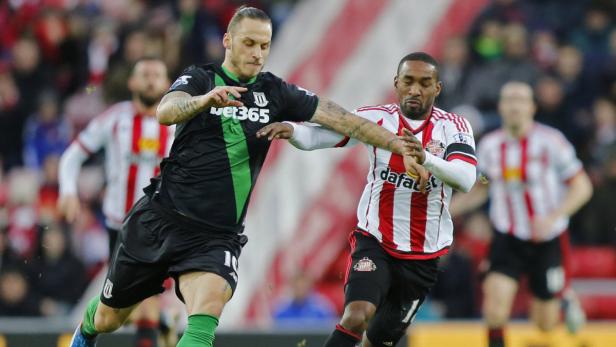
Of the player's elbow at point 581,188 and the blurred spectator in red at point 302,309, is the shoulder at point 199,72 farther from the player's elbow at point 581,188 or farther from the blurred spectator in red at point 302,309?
the blurred spectator in red at point 302,309

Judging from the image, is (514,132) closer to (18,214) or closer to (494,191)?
(494,191)

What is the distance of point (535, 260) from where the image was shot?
10.7 m

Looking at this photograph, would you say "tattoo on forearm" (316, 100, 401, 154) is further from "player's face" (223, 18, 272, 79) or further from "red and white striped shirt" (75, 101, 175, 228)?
"red and white striped shirt" (75, 101, 175, 228)

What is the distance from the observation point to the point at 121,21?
49.4 feet

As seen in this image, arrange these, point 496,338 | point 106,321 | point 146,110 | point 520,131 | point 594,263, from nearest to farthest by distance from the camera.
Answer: point 106,321, point 146,110, point 496,338, point 520,131, point 594,263

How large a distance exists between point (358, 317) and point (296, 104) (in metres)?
1.31

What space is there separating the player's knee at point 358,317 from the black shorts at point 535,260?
136 inches

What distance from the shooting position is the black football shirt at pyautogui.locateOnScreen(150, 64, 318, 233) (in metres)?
7.07

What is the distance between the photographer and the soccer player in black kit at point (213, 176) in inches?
275

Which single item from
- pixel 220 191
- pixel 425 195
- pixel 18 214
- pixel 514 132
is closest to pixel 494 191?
pixel 514 132

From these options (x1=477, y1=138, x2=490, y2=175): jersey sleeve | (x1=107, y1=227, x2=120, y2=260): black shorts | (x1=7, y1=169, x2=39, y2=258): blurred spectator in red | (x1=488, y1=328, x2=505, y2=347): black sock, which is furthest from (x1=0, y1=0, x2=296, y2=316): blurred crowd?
(x1=488, y1=328, x2=505, y2=347): black sock

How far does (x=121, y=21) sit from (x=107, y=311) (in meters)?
8.13

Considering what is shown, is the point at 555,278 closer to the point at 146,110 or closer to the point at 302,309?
the point at 302,309

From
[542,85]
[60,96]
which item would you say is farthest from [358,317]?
[60,96]
